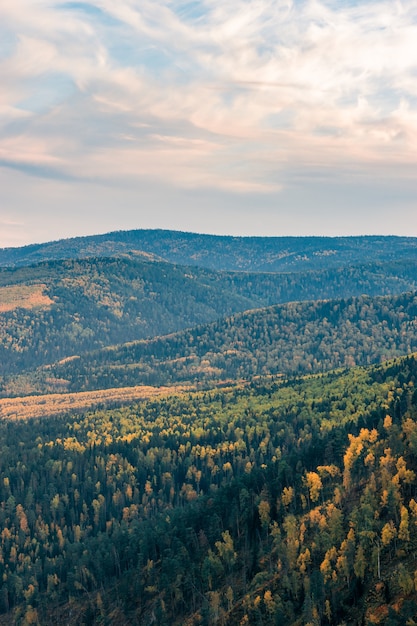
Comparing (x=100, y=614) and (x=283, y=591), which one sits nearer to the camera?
(x=283, y=591)

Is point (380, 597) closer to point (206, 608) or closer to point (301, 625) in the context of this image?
point (301, 625)

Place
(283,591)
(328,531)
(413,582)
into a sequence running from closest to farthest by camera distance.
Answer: (413,582), (283,591), (328,531)

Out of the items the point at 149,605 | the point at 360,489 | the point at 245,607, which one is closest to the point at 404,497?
the point at 360,489

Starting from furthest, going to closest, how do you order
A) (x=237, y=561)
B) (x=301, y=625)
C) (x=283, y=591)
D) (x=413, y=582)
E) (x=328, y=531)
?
(x=237, y=561) → (x=328, y=531) → (x=283, y=591) → (x=301, y=625) → (x=413, y=582)

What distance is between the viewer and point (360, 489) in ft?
616

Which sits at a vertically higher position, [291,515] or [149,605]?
[291,515]

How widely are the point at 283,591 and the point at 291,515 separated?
28.3m

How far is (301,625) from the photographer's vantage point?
147 meters

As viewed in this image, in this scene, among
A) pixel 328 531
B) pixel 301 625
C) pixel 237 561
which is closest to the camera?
pixel 301 625

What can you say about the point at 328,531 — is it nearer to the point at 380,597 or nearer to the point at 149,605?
the point at 380,597

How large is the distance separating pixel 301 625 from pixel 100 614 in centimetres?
7206

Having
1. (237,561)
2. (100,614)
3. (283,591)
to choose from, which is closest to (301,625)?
(283,591)

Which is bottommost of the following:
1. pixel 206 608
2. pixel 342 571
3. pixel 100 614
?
pixel 100 614

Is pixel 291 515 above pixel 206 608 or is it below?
above
